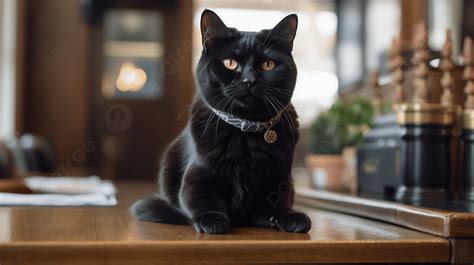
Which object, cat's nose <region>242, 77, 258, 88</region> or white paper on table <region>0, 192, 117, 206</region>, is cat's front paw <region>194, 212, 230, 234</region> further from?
white paper on table <region>0, 192, 117, 206</region>

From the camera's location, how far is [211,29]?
0.88 metres

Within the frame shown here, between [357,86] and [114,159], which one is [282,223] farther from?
[114,159]

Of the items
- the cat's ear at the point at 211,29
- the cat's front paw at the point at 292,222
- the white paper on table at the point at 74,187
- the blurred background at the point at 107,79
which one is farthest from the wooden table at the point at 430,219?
the blurred background at the point at 107,79

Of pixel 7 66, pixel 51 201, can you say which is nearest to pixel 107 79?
pixel 7 66

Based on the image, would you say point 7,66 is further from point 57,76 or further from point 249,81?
point 249,81

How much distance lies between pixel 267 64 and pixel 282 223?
245mm

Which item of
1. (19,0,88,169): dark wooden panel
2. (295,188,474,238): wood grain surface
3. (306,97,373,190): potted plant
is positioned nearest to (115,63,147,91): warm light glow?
(19,0,88,169): dark wooden panel

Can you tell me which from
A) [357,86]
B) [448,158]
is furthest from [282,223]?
[357,86]

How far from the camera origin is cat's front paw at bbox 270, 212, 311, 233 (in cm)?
87

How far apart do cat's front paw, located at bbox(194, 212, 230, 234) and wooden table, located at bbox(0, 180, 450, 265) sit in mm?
14

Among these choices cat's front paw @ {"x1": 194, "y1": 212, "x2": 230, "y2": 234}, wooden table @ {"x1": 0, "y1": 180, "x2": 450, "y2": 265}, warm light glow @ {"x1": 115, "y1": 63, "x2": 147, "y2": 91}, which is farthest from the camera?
warm light glow @ {"x1": 115, "y1": 63, "x2": 147, "y2": 91}

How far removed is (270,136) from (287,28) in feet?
0.55

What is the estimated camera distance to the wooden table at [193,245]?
2.30 feet

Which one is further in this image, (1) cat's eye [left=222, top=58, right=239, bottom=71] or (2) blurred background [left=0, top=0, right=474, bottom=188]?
(2) blurred background [left=0, top=0, right=474, bottom=188]
